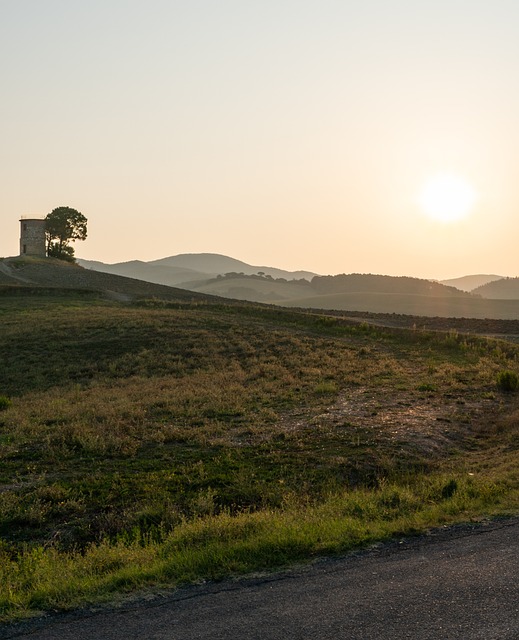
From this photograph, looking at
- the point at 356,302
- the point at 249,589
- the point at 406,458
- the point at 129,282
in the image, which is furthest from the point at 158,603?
the point at 356,302

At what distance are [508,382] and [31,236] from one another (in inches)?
3465

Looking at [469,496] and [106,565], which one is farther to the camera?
[469,496]

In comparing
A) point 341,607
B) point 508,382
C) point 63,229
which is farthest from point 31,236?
point 341,607

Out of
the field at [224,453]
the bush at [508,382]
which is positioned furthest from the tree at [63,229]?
the bush at [508,382]

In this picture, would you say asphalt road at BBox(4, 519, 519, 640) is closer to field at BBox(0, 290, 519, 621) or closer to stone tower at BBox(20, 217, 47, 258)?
field at BBox(0, 290, 519, 621)

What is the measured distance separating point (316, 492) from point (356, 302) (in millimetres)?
170749

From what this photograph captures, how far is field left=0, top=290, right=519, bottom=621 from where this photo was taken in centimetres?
1071

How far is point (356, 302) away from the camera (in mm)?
184375

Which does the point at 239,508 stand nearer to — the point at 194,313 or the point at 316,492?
the point at 316,492

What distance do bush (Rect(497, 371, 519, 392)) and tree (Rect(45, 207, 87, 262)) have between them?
287 ft

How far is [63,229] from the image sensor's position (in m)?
106

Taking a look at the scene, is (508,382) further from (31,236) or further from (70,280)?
(31,236)

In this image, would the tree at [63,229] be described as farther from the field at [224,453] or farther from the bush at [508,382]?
the bush at [508,382]

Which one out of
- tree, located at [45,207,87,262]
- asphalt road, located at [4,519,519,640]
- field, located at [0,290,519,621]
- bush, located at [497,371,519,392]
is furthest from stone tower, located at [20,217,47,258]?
asphalt road, located at [4,519,519,640]
